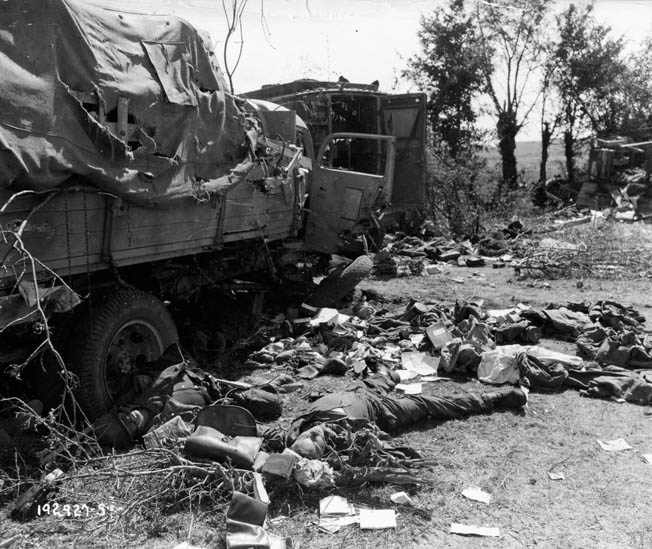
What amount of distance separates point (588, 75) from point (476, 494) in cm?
1817

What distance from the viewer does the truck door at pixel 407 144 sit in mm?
11906

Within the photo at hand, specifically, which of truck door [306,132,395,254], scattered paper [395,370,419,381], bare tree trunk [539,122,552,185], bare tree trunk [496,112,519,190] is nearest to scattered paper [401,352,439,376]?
scattered paper [395,370,419,381]

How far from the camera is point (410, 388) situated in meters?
5.60

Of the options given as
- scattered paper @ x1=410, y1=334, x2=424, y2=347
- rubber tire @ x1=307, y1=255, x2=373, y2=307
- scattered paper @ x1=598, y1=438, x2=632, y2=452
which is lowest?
scattered paper @ x1=598, y1=438, x2=632, y2=452

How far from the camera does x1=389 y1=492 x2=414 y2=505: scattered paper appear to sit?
372 centimetres

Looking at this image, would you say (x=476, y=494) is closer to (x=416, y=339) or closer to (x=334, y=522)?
(x=334, y=522)

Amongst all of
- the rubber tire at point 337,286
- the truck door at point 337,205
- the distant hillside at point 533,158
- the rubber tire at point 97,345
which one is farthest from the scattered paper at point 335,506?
the distant hillside at point 533,158

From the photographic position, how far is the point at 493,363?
18.9ft

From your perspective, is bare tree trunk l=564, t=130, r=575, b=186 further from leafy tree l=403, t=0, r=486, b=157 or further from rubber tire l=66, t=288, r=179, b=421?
rubber tire l=66, t=288, r=179, b=421

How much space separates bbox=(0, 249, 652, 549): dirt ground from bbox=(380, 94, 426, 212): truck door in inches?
266

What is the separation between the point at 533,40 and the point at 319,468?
1904 centimetres

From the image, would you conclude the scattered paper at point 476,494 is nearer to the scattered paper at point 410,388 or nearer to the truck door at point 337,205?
the scattered paper at point 410,388

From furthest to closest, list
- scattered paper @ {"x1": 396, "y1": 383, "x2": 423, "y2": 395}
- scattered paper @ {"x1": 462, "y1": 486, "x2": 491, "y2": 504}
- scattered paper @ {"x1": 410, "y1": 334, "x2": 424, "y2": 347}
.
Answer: scattered paper @ {"x1": 410, "y1": 334, "x2": 424, "y2": 347}
scattered paper @ {"x1": 396, "y1": 383, "x2": 423, "y2": 395}
scattered paper @ {"x1": 462, "y1": 486, "x2": 491, "y2": 504}

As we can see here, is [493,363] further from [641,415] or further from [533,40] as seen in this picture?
[533,40]
